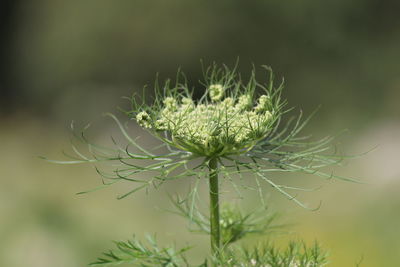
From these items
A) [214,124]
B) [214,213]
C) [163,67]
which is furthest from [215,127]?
[163,67]

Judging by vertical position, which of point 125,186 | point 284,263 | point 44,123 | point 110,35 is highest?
point 110,35

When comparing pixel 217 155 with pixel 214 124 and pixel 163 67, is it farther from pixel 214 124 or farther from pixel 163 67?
pixel 163 67

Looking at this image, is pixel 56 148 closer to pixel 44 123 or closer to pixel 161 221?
pixel 44 123

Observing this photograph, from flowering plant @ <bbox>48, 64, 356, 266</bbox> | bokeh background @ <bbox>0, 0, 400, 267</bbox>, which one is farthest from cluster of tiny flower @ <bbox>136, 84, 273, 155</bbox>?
bokeh background @ <bbox>0, 0, 400, 267</bbox>

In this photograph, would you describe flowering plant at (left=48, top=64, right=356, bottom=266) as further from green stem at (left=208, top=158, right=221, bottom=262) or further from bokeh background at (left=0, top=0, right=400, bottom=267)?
bokeh background at (left=0, top=0, right=400, bottom=267)

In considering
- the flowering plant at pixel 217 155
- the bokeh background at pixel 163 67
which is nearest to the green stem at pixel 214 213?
the flowering plant at pixel 217 155

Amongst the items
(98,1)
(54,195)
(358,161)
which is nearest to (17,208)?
(54,195)
